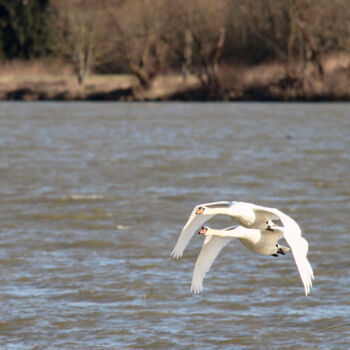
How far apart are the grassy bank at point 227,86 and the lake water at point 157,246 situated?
2066cm

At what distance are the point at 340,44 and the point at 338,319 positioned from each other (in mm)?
45518

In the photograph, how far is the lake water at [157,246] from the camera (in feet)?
30.8

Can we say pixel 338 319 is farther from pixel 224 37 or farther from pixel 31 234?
Answer: pixel 224 37

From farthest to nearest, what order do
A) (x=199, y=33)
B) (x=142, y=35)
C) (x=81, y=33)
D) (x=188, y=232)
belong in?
(x=81, y=33)
(x=142, y=35)
(x=199, y=33)
(x=188, y=232)

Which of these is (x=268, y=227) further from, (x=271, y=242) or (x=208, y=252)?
(x=208, y=252)

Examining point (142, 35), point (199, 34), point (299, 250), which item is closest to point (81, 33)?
point (142, 35)

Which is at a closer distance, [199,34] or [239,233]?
[239,233]

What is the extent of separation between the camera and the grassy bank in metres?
52.7

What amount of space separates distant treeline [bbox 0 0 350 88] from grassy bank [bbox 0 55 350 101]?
653 millimetres

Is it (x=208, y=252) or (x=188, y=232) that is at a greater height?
(x=188, y=232)

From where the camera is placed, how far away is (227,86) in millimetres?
55750

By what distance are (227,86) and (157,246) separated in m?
42.9

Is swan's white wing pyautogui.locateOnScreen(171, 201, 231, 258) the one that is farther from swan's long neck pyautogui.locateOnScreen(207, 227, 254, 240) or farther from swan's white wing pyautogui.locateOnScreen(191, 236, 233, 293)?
swan's long neck pyautogui.locateOnScreen(207, 227, 254, 240)

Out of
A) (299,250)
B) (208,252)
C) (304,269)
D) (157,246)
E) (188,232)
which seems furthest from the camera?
(157,246)
